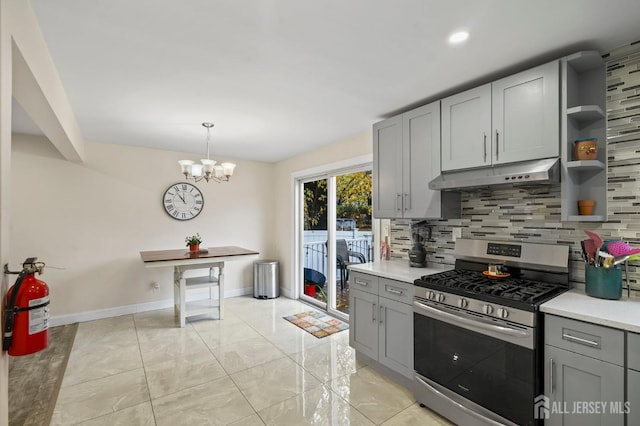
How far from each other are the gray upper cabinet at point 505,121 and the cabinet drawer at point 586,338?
104 centimetres

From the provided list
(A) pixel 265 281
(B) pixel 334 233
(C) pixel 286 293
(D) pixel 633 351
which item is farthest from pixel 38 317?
(C) pixel 286 293

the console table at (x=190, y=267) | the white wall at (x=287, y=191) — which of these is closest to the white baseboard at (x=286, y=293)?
the white wall at (x=287, y=191)

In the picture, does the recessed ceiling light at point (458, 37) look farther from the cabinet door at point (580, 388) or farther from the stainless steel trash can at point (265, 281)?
the stainless steel trash can at point (265, 281)

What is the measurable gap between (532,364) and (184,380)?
8.65 feet

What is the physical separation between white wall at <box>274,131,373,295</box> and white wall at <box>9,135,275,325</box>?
97 cm

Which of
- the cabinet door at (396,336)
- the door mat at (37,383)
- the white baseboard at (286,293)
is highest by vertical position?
the cabinet door at (396,336)

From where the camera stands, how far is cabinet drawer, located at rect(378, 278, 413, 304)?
2.45 m

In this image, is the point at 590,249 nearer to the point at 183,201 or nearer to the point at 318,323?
the point at 318,323

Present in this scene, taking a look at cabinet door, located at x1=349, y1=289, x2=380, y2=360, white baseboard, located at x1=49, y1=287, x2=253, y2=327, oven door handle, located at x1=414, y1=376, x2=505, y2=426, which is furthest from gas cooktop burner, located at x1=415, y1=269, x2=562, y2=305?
white baseboard, located at x1=49, y1=287, x2=253, y2=327

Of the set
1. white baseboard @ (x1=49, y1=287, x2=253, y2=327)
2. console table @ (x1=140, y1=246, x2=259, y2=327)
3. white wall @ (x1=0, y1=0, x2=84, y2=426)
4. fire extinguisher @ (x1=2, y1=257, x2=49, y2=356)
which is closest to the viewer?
white wall @ (x1=0, y1=0, x2=84, y2=426)

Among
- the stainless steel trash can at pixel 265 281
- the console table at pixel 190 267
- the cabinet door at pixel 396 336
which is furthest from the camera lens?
the stainless steel trash can at pixel 265 281

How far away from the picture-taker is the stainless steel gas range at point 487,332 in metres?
1.73

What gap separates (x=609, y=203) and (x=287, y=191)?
4195mm

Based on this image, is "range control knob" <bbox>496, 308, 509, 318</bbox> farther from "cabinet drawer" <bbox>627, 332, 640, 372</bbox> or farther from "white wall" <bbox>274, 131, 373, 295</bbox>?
"white wall" <bbox>274, 131, 373, 295</bbox>
